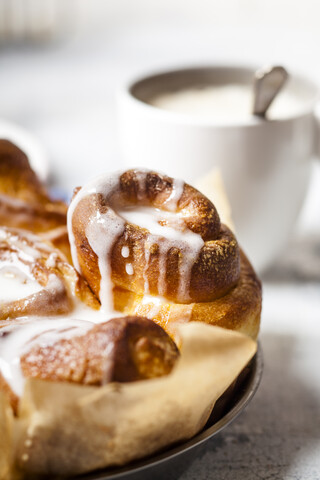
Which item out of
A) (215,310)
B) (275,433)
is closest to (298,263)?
(275,433)

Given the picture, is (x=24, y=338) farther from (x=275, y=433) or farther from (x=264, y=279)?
(x=264, y=279)

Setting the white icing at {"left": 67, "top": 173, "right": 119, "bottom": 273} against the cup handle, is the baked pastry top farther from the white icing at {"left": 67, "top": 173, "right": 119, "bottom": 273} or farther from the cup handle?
the cup handle

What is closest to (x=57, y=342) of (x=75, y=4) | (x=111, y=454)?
(x=111, y=454)

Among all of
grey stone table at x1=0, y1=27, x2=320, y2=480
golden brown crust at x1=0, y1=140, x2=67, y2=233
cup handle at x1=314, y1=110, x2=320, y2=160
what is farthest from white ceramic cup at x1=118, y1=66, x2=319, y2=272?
golden brown crust at x1=0, y1=140, x2=67, y2=233

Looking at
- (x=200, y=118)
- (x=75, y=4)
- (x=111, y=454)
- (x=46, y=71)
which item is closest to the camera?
(x=111, y=454)

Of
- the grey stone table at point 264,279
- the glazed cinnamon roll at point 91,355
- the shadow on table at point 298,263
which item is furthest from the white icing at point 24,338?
the shadow on table at point 298,263

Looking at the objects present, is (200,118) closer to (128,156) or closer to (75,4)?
(128,156)
